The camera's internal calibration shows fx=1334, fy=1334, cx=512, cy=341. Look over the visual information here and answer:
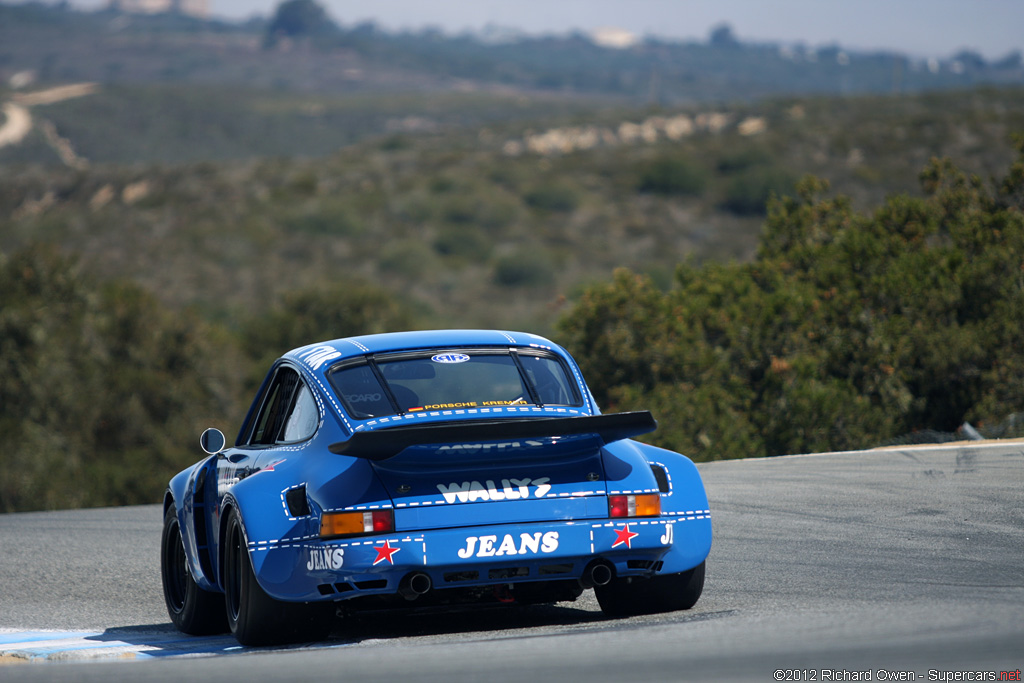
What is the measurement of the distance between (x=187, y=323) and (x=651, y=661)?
28.8 m

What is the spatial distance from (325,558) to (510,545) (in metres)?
0.78

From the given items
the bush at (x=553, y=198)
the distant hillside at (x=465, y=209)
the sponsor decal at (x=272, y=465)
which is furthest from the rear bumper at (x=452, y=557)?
the bush at (x=553, y=198)

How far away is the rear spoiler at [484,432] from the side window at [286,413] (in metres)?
0.71

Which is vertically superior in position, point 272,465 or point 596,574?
point 272,465

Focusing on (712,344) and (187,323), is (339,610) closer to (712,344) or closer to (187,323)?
(712,344)

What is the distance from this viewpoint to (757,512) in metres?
9.67

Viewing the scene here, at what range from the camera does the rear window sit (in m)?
6.32

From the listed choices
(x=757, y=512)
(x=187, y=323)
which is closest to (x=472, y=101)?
(x=187, y=323)

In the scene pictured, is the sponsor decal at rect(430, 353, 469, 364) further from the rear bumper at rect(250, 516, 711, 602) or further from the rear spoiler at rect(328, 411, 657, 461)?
the rear bumper at rect(250, 516, 711, 602)

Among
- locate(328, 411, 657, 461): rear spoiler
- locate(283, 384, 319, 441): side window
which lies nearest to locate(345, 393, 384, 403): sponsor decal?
locate(283, 384, 319, 441): side window

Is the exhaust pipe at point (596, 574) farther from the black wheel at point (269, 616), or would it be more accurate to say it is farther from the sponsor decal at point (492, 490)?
the black wheel at point (269, 616)

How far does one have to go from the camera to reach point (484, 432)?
19.0 feet

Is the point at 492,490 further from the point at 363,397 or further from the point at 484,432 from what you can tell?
the point at 363,397

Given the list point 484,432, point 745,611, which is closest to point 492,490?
point 484,432
